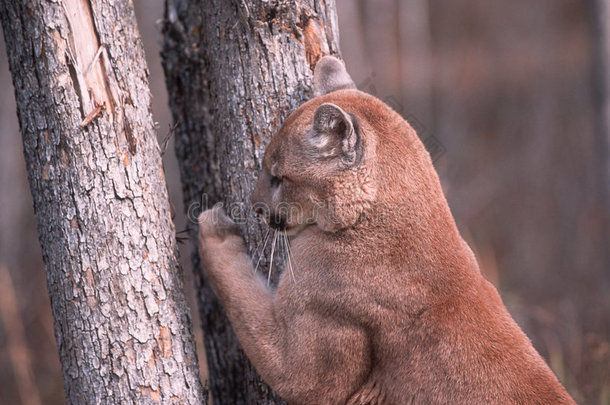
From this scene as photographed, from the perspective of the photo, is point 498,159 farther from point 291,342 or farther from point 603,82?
point 291,342

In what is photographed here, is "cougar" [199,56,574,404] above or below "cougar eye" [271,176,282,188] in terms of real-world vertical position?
below

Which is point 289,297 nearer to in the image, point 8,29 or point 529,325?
point 8,29

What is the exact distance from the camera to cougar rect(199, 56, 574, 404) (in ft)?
11.2

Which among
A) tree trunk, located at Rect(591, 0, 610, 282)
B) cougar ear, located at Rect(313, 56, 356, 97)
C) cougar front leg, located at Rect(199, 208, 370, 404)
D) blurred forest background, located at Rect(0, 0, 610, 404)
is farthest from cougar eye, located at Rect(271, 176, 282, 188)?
tree trunk, located at Rect(591, 0, 610, 282)

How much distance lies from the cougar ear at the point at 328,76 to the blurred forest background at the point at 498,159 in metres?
0.94

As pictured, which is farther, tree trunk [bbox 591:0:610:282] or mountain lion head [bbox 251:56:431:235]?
tree trunk [bbox 591:0:610:282]

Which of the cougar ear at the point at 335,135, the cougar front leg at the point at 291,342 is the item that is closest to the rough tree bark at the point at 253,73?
the cougar front leg at the point at 291,342

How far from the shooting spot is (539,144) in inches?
573

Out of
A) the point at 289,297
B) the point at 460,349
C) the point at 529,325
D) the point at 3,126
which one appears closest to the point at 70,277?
the point at 289,297

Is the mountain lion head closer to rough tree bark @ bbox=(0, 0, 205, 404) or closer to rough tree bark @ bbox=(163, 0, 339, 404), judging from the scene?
rough tree bark @ bbox=(163, 0, 339, 404)

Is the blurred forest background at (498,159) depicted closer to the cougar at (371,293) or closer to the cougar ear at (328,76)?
the cougar ear at (328,76)

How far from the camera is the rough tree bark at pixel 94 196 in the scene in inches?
134

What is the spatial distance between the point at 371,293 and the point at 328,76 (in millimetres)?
1411

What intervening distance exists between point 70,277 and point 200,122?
6.29 feet
